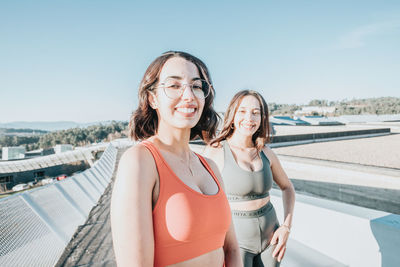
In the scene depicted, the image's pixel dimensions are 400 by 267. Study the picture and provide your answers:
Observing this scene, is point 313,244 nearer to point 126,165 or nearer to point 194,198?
point 194,198

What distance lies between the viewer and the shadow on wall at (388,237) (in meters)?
2.09

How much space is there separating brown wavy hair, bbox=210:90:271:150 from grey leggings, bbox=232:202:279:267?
2.23 ft

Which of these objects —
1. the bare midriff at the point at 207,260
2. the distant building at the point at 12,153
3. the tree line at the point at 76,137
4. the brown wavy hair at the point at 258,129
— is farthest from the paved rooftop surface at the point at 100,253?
the tree line at the point at 76,137

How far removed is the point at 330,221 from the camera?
2.69 meters

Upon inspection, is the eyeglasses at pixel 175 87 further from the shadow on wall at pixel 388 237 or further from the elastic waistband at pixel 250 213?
the shadow on wall at pixel 388 237

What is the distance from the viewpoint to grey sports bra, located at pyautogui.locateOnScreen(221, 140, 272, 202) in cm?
201

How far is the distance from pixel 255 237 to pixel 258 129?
105 cm

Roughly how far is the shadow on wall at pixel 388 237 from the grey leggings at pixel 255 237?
1043mm

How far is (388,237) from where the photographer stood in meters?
2.13

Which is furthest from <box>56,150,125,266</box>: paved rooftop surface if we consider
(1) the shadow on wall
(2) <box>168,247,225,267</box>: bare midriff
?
(1) the shadow on wall

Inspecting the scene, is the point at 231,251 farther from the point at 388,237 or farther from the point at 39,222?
the point at 39,222

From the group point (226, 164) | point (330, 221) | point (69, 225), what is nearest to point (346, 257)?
point (330, 221)

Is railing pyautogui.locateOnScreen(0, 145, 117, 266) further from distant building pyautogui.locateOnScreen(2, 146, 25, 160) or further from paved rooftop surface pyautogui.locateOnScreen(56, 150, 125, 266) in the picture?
distant building pyautogui.locateOnScreen(2, 146, 25, 160)

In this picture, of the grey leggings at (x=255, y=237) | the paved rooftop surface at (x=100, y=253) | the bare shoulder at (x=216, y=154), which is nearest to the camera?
the grey leggings at (x=255, y=237)
